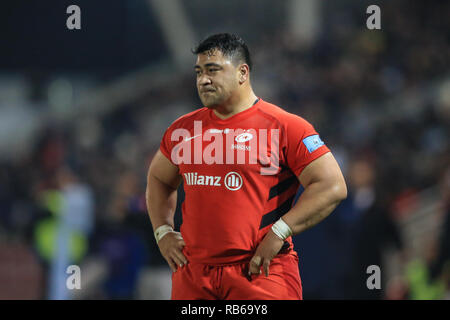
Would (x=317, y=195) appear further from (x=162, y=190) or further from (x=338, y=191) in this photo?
(x=162, y=190)

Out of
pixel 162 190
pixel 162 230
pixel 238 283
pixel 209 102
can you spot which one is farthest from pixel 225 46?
pixel 238 283

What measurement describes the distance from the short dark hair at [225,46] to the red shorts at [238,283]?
3.48 feet

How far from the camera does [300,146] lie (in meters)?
3.07

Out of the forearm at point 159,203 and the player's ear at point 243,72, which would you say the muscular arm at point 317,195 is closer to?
the player's ear at point 243,72

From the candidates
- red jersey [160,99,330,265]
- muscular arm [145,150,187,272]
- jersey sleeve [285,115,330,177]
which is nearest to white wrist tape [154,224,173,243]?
muscular arm [145,150,187,272]

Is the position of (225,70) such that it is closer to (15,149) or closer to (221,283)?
(221,283)

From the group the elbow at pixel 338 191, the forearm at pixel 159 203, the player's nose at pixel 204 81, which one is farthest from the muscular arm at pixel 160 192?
the elbow at pixel 338 191

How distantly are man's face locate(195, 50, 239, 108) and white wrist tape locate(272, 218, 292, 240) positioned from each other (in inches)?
27.5

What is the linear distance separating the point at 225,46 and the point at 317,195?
90 centimetres

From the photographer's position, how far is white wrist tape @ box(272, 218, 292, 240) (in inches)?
119

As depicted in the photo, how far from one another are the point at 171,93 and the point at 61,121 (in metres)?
2.71

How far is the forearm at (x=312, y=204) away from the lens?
9.89 ft

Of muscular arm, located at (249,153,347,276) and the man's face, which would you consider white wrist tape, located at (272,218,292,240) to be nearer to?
muscular arm, located at (249,153,347,276)
